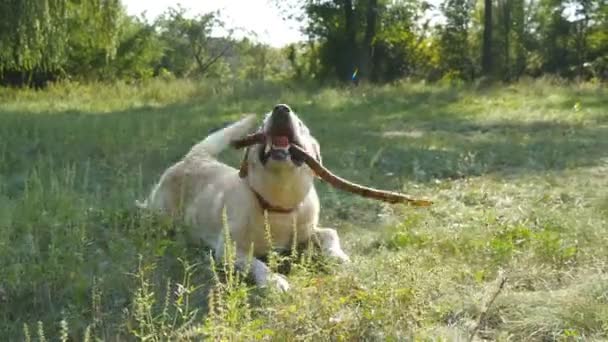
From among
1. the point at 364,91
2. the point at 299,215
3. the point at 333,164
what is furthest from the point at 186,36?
the point at 299,215

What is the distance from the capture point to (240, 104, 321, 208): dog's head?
348cm

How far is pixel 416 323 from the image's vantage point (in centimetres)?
264

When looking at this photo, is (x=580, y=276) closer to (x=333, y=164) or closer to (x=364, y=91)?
(x=333, y=164)

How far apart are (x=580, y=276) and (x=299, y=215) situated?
54.0 inches

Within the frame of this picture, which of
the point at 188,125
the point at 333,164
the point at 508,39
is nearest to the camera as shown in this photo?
the point at 333,164

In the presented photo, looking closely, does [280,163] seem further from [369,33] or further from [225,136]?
[369,33]

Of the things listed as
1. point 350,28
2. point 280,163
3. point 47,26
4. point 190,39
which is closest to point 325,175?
point 280,163

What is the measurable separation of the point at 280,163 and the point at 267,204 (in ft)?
0.96

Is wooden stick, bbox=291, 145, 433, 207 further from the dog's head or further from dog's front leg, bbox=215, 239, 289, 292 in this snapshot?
dog's front leg, bbox=215, 239, 289, 292

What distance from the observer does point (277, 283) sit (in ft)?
9.86

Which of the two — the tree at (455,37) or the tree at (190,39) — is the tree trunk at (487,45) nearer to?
the tree at (455,37)

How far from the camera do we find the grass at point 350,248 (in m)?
2.63

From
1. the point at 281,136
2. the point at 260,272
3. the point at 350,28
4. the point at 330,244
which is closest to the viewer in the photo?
the point at 260,272

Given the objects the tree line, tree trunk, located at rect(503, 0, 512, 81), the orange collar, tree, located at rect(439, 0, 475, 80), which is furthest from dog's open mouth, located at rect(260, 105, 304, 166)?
tree, located at rect(439, 0, 475, 80)
